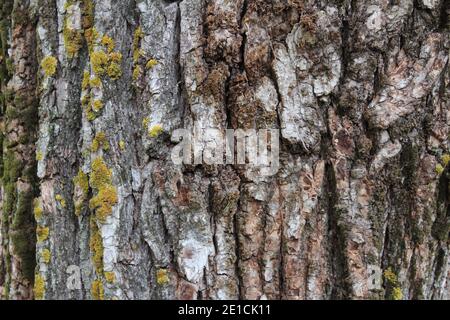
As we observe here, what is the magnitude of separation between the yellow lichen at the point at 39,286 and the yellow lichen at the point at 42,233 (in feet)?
0.50

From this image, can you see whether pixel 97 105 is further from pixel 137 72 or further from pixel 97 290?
pixel 97 290

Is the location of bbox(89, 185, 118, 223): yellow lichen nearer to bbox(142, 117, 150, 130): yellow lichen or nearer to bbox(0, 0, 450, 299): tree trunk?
bbox(0, 0, 450, 299): tree trunk

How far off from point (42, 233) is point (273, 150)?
102 centimetres

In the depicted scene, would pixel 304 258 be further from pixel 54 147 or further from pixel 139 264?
pixel 54 147

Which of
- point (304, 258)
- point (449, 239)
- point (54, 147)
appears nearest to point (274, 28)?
point (304, 258)

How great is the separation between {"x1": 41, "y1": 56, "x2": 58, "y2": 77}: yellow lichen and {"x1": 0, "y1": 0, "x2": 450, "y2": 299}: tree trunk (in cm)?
17

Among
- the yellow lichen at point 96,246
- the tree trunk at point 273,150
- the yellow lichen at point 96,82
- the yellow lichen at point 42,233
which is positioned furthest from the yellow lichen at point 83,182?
the yellow lichen at point 96,82

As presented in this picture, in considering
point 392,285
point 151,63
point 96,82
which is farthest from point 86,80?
point 392,285

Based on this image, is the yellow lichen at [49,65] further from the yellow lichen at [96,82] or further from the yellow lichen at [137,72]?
the yellow lichen at [137,72]

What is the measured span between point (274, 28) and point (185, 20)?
0.35 meters

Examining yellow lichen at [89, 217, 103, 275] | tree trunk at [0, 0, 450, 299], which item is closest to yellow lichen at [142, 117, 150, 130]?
tree trunk at [0, 0, 450, 299]

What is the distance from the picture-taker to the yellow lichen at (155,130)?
161 cm

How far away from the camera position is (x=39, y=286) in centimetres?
176

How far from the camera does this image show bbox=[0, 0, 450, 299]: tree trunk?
5.23ft
